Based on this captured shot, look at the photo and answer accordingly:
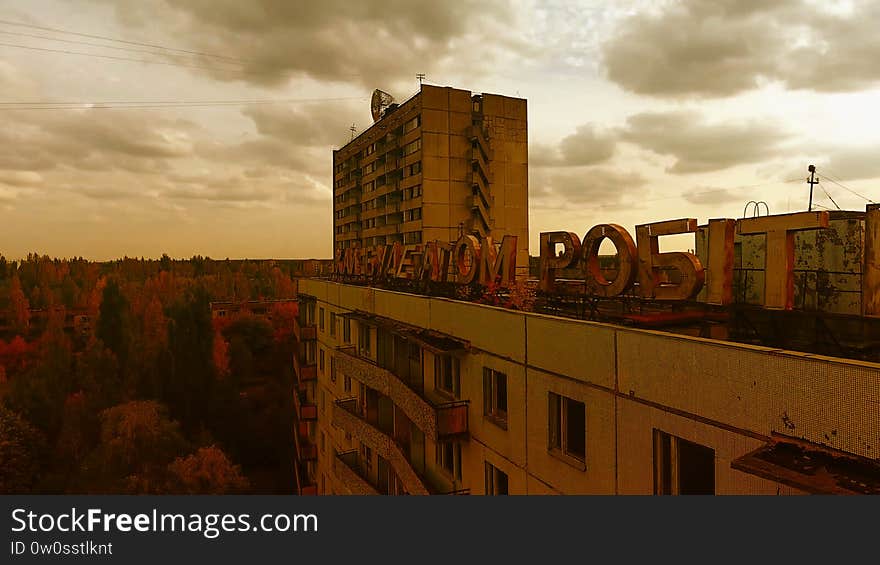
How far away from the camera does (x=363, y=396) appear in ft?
97.3

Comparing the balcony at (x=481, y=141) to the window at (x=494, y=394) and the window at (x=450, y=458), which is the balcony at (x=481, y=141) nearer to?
the window at (x=450, y=458)

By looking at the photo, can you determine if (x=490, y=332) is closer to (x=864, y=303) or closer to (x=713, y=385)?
(x=713, y=385)

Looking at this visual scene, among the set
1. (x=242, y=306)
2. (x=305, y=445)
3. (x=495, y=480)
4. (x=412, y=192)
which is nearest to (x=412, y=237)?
(x=412, y=192)

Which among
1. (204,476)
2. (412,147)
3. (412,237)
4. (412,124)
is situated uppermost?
(412,124)

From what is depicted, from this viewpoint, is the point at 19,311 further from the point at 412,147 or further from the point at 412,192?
the point at 412,147

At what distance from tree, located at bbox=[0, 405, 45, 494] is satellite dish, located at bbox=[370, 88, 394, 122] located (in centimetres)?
5517

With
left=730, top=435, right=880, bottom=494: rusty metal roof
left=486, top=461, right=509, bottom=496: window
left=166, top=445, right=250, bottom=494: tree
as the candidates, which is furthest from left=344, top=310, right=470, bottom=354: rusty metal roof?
left=166, top=445, right=250, bottom=494: tree

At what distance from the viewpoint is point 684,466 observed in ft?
37.7

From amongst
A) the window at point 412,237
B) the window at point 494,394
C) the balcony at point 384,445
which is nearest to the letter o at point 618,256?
the window at point 494,394

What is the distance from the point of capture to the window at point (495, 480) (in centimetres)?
1744

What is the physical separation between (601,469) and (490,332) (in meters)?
5.80

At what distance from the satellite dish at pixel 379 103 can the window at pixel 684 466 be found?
6960cm

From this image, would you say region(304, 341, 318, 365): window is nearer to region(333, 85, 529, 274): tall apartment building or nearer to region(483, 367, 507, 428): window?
region(333, 85, 529, 274): tall apartment building

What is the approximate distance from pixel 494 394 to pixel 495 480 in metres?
2.77
